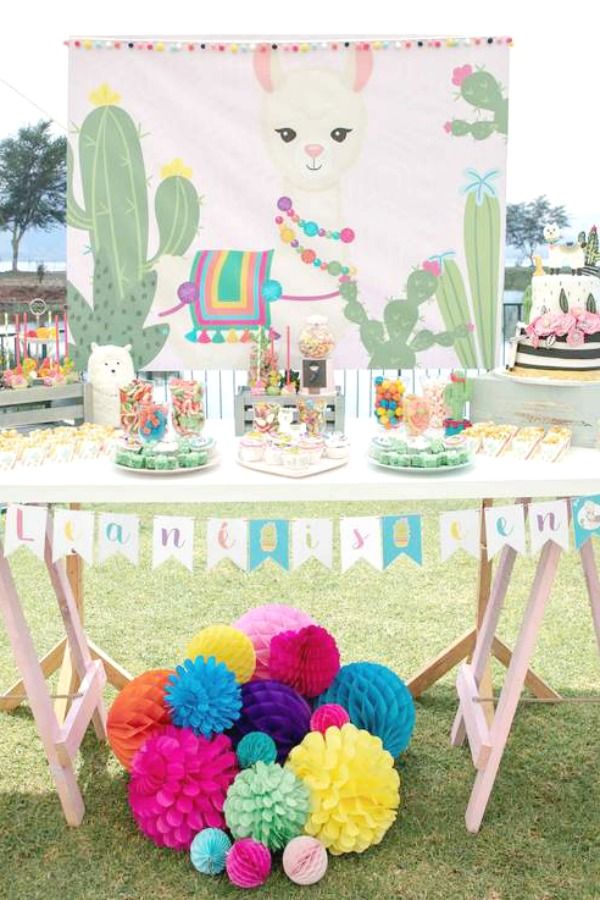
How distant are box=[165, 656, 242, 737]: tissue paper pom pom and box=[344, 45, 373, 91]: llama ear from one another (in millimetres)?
1621

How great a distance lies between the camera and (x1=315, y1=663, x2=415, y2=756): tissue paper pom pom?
92.0 inches

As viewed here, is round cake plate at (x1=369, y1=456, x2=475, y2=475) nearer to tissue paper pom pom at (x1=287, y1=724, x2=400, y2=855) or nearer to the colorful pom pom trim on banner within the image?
tissue paper pom pom at (x1=287, y1=724, x2=400, y2=855)

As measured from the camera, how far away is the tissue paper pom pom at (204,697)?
2186 mm

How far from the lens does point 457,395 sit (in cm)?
244

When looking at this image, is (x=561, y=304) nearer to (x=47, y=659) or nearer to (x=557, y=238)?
(x=557, y=238)

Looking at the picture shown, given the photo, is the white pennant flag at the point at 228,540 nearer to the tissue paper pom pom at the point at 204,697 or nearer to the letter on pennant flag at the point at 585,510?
the tissue paper pom pom at the point at 204,697

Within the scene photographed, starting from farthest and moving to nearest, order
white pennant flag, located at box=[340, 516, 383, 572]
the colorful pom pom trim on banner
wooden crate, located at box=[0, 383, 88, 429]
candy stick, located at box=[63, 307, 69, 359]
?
1. candy stick, located at box=[63, 307, 69, 359]
2. the colorful pom pom trim on banner
3. wooden crate, located at box=[0, 383, 88, 429]
4. white pennant flag, located at box=[340, 516, 383, 572]

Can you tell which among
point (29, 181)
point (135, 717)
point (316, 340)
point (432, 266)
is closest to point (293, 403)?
point (316, 340)

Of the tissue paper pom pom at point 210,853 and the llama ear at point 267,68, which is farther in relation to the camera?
the llama ear at point 267,68

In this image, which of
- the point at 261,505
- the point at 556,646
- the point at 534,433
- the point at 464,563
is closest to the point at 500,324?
the point at 534,433

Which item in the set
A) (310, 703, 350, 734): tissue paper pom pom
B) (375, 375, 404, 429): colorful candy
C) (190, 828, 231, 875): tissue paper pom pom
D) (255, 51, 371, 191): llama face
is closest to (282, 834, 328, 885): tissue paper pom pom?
(190, 828, 231, 875): tissue paper pom pom

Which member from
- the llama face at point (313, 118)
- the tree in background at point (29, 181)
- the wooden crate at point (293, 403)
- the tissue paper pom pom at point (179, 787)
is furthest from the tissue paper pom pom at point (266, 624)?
the tree in background at point (29, 181)

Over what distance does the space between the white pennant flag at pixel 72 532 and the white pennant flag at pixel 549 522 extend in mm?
930

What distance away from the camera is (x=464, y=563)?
13.6 feet
